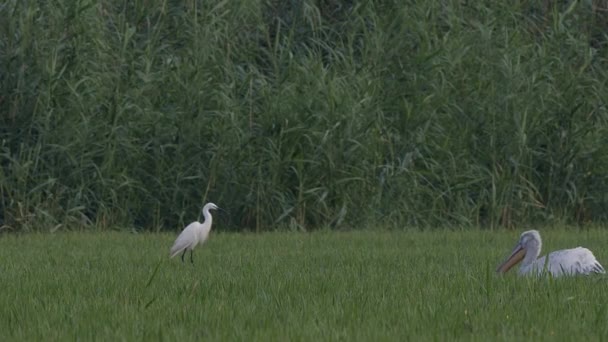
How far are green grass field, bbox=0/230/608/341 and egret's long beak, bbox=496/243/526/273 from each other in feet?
0.66

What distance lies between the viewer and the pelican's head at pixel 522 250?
351 inches

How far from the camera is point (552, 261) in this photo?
8.47m

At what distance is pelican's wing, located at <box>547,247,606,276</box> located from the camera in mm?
8148

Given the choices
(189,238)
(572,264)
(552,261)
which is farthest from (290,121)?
(572,264)

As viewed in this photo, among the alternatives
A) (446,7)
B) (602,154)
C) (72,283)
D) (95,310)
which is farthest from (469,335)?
(446,7)

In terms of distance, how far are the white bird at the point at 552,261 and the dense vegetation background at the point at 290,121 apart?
399cm

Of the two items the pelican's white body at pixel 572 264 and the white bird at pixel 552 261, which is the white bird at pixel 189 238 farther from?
the pelican's white body at pixel 572 264

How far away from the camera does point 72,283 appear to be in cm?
768

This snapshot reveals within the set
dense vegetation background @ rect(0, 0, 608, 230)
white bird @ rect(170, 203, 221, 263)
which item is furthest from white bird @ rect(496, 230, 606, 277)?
dense vegetation background @ rect(0, 0, 608, 230)

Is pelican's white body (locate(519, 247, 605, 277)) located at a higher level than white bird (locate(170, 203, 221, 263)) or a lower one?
higher

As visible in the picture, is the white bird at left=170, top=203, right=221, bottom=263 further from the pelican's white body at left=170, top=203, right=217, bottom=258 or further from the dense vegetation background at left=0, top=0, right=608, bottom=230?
the dense vegetation background at left=0, top=0, right=608, bottom=230

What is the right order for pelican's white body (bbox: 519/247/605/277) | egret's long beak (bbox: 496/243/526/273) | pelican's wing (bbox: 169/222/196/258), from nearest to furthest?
1. pelican's white body (bbox: 519/247/605/277)
2. egret's long beak (bbox: 496/243/526/273)
3. pelican's wing (bbox: 169/222/196/258)

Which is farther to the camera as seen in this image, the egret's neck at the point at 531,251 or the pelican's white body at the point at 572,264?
the egret's neck at the point at 531,251

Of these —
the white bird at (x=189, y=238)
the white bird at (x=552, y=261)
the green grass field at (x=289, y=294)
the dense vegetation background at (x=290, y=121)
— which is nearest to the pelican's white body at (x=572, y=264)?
the white bird at (x=552, y=261)
